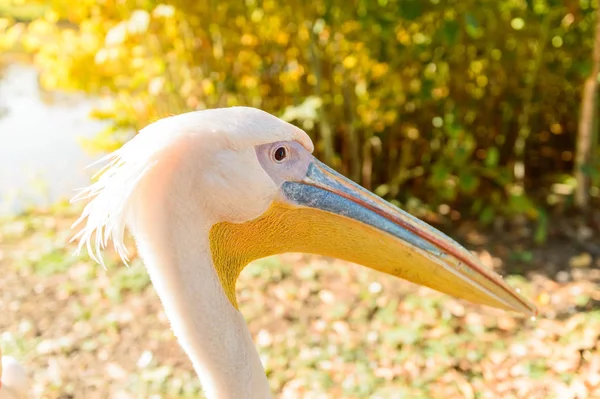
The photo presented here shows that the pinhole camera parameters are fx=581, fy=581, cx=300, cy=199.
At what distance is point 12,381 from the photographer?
1.95 meters

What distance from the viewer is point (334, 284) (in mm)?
3422

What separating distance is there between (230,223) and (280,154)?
0.21 metres

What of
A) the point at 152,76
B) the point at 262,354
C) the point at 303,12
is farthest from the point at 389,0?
the point at 262,354

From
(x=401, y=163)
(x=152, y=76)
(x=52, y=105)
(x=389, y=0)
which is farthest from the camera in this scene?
(x=52, y=105)

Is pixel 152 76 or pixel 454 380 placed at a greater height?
pixel 152 76

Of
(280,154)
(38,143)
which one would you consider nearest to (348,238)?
(280,154)

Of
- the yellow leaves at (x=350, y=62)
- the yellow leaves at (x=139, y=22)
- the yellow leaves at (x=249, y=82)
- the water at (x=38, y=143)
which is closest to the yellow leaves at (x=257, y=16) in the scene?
the yellow leaves at (x=249, y=82)

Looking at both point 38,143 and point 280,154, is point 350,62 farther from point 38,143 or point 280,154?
point 38,143

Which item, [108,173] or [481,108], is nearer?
[108,173]

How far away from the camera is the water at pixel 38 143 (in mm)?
5340

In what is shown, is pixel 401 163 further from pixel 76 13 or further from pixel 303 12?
pixel 76 13

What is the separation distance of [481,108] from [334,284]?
1.88 metres

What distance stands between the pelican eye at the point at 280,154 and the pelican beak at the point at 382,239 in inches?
2.6

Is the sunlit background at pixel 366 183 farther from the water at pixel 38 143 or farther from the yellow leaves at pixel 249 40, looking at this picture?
the water at pixel 38 143
